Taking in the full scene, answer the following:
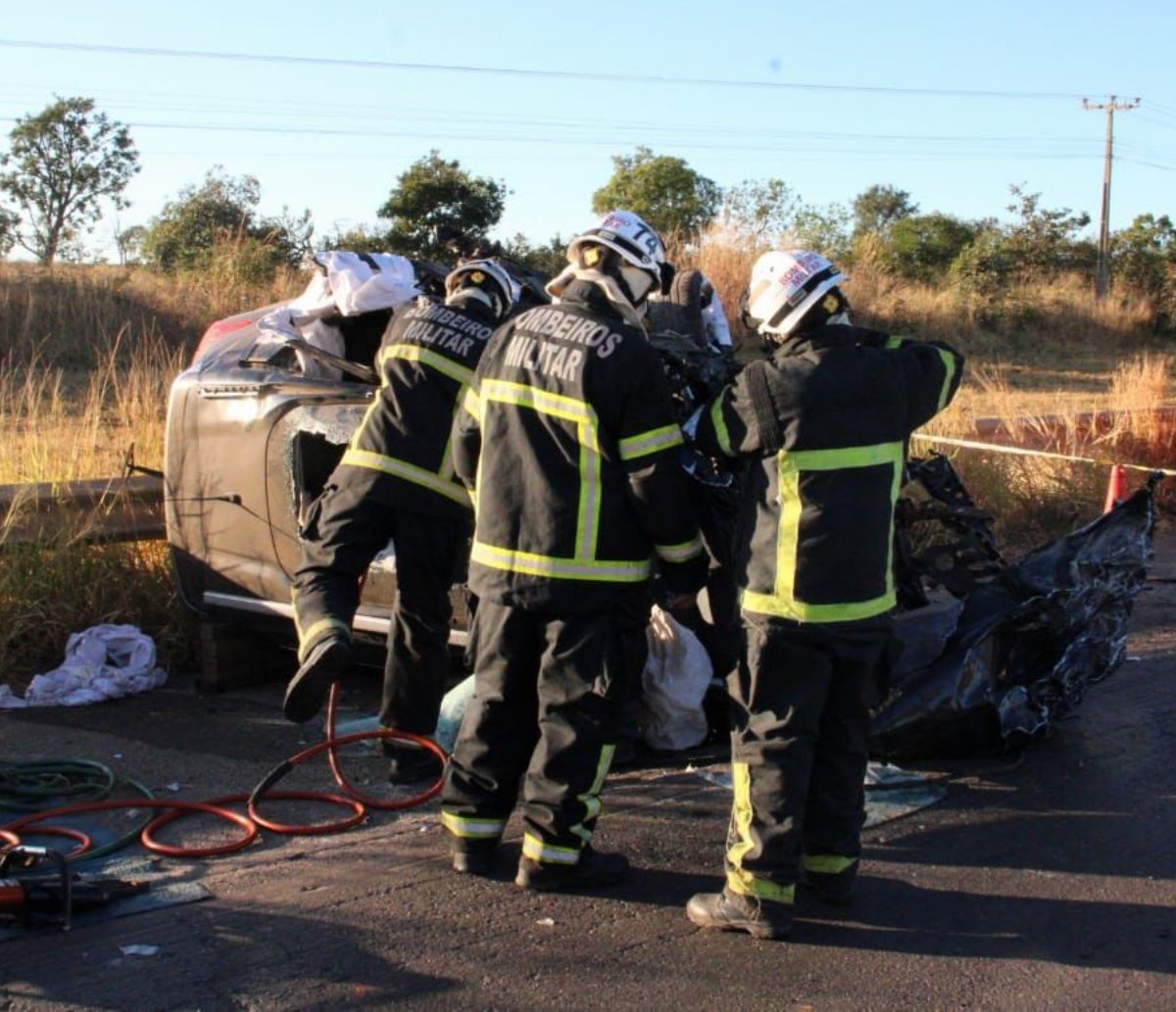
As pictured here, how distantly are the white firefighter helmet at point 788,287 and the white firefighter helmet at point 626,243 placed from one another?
346mm

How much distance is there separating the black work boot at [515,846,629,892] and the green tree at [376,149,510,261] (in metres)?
16.1

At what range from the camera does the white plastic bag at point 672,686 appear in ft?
16.0

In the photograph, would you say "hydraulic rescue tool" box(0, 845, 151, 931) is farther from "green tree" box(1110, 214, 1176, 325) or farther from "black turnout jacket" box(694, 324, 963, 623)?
"green tree" box(1110, 214, 1176, 325)

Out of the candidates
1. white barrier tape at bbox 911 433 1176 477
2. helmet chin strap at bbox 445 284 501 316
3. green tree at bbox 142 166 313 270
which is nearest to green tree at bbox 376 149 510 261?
green tree at bbox 142 166 313 270

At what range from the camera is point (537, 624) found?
3916 millimetres

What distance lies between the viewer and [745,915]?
3609mm

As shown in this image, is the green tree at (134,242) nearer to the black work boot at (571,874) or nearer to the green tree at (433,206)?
the green tree at (433,206)

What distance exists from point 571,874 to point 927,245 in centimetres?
2943

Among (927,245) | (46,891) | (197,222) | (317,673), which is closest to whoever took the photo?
(46,891)

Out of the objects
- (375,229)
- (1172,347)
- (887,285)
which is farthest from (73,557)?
(1172,347)

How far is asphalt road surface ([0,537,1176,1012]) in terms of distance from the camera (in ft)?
10.8

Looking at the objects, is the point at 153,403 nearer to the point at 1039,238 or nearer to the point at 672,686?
the point at 672,686

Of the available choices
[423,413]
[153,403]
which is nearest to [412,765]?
[423,413]

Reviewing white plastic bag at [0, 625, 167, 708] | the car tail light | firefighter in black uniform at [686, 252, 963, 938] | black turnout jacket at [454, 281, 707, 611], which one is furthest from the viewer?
the car tail light
